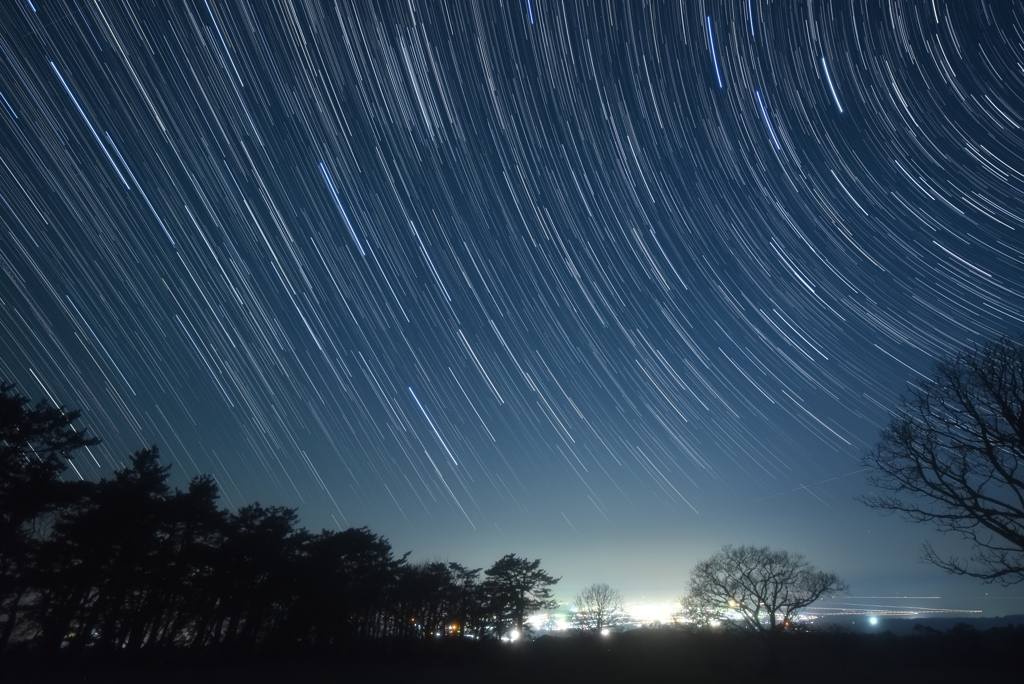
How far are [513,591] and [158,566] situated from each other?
34.5m

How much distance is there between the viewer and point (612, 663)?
3828 cm

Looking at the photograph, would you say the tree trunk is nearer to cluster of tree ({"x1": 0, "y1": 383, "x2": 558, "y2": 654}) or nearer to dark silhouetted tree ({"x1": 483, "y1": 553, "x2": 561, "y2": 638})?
cluster of tree ({"x1": 0, "y1": 383, "x2": 558, "y2": 654})

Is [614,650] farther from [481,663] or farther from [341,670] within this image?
[341,670]

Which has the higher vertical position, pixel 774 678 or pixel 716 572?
pixel 716 572

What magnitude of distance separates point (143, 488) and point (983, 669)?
49686mm

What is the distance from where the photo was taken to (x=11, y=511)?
18.3 m

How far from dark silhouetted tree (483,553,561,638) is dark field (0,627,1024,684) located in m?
2.36

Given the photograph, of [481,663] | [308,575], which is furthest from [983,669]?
[308,575]

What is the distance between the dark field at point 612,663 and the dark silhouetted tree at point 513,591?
93.1 inches

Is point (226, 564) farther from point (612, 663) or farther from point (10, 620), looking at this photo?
point (612, 663)

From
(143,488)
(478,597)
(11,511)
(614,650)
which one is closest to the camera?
(11,511)

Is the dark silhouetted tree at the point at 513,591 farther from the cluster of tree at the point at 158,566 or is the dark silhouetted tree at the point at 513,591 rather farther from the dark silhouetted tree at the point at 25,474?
the dark silhouetted tree at the point at 25,474

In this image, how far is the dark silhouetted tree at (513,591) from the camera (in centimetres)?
5072

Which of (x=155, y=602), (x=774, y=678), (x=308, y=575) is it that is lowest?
(x=774, y=678)
